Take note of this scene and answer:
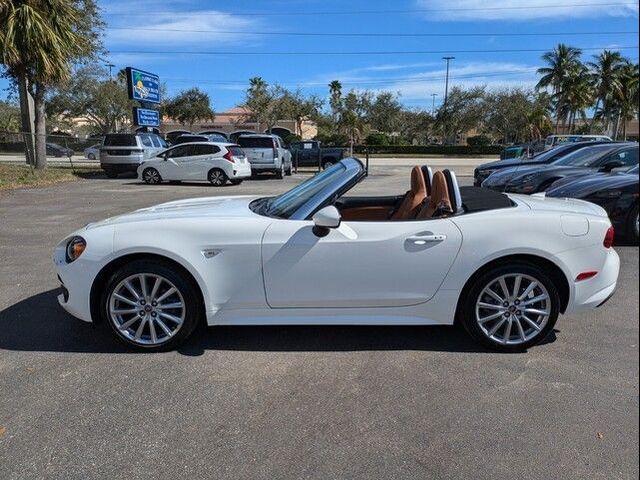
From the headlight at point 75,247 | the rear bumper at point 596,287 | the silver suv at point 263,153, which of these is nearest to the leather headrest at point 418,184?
the rear bumper at point 596,287

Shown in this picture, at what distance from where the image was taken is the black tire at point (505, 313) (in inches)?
147

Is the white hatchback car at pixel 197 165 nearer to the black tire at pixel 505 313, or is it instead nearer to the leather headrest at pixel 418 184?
the leather headrest at pixel 418 184

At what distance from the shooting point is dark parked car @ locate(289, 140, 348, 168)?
2701 cm

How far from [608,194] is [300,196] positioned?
418 centimetres

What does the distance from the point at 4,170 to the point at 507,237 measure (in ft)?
64.6

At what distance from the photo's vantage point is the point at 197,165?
60.6 feet

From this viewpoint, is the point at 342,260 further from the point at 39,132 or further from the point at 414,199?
the point at 39,132

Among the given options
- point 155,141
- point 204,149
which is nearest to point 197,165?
point 204,149

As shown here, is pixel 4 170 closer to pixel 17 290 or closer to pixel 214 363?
pixel 17 290

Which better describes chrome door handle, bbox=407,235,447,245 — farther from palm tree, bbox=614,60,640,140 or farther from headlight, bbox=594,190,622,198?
headlight, bbox=594,190,622,198

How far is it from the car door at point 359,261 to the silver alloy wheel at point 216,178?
15144 mm

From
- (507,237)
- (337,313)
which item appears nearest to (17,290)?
(337,313)

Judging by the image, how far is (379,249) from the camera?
12.1 feet

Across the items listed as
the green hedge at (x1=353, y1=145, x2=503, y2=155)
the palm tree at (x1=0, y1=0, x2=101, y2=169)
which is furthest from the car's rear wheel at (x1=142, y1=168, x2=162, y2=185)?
the green hedge at (x1=353, y1=145, x2=503, y2=155)
